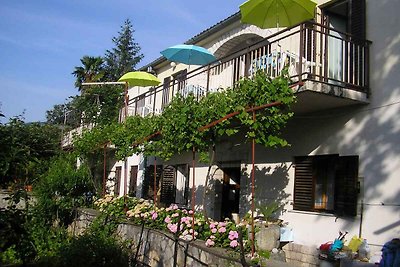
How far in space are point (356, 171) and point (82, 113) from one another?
24375 millimetres

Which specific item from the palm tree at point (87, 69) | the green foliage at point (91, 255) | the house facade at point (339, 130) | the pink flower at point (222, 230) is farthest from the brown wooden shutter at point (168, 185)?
the palm tree at point (87, 69)

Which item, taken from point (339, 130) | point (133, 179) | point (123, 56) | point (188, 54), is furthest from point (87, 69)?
point (339, 130)

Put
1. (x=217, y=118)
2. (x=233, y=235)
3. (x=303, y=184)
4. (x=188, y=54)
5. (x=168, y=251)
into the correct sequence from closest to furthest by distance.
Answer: (x=233, y=235), (x=217, y=118), (x=168, y=251), (x=303, y=184), (x=188, y=54)

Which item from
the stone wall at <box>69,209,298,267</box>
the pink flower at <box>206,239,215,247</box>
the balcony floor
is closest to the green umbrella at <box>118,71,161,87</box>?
the stone wall at <box>69,209,298,267</box>

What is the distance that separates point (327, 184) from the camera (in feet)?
27.9

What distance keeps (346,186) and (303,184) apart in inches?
43.9

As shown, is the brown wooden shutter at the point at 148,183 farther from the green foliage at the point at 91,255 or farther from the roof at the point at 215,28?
the green foliage at the point at 91,255

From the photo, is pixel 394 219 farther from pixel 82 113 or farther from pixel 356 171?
pixel 82 113

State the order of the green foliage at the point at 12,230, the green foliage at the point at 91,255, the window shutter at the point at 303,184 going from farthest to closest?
the window shutter at the point at 303,184 → the green foliage at the point at 91,255 → the green foliage at the point at 12,230

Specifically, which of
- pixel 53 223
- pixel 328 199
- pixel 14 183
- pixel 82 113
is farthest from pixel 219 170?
pixel 82 113

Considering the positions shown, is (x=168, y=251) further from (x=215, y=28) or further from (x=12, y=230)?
(x=215, y=28)

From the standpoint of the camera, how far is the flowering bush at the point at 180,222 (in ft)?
26.1

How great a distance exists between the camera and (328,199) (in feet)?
27.6

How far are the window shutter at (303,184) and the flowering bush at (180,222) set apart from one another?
1.48 metres
